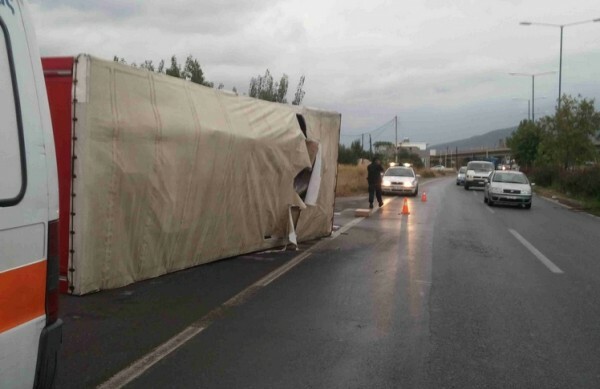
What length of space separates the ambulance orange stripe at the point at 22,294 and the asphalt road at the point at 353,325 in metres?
1.77

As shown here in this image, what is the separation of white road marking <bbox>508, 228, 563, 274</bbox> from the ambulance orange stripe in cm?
805

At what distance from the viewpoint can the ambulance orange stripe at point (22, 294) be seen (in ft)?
7.40

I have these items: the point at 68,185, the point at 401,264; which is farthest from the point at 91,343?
the point at 401,264

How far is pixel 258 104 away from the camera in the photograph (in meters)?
9.72

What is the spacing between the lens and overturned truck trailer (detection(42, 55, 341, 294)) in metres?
6.16

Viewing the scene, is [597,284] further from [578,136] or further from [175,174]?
[578,136]

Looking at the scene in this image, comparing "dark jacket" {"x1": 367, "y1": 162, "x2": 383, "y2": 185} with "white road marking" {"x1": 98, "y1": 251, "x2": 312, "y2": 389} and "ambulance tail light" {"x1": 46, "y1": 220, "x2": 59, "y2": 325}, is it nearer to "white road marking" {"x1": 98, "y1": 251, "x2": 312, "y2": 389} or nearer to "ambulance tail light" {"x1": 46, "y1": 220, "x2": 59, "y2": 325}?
"white road marking" {"x1": 98, "y1": 251, "x2": 312, "y2": 389}

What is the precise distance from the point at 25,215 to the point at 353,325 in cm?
386

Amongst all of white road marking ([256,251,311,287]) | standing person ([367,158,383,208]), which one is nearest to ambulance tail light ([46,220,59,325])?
white road marking ([256,251,311,287])

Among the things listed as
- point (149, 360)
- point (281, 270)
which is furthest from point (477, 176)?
point (149, 360)

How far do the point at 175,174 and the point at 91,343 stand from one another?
9.71 feet

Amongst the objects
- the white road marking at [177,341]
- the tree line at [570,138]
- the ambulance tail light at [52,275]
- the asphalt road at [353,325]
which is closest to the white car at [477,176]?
the tree line at [570,138]

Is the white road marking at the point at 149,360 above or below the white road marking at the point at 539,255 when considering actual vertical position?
above

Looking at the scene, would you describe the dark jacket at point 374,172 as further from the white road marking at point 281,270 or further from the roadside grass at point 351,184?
the white road marking at point 281,270
